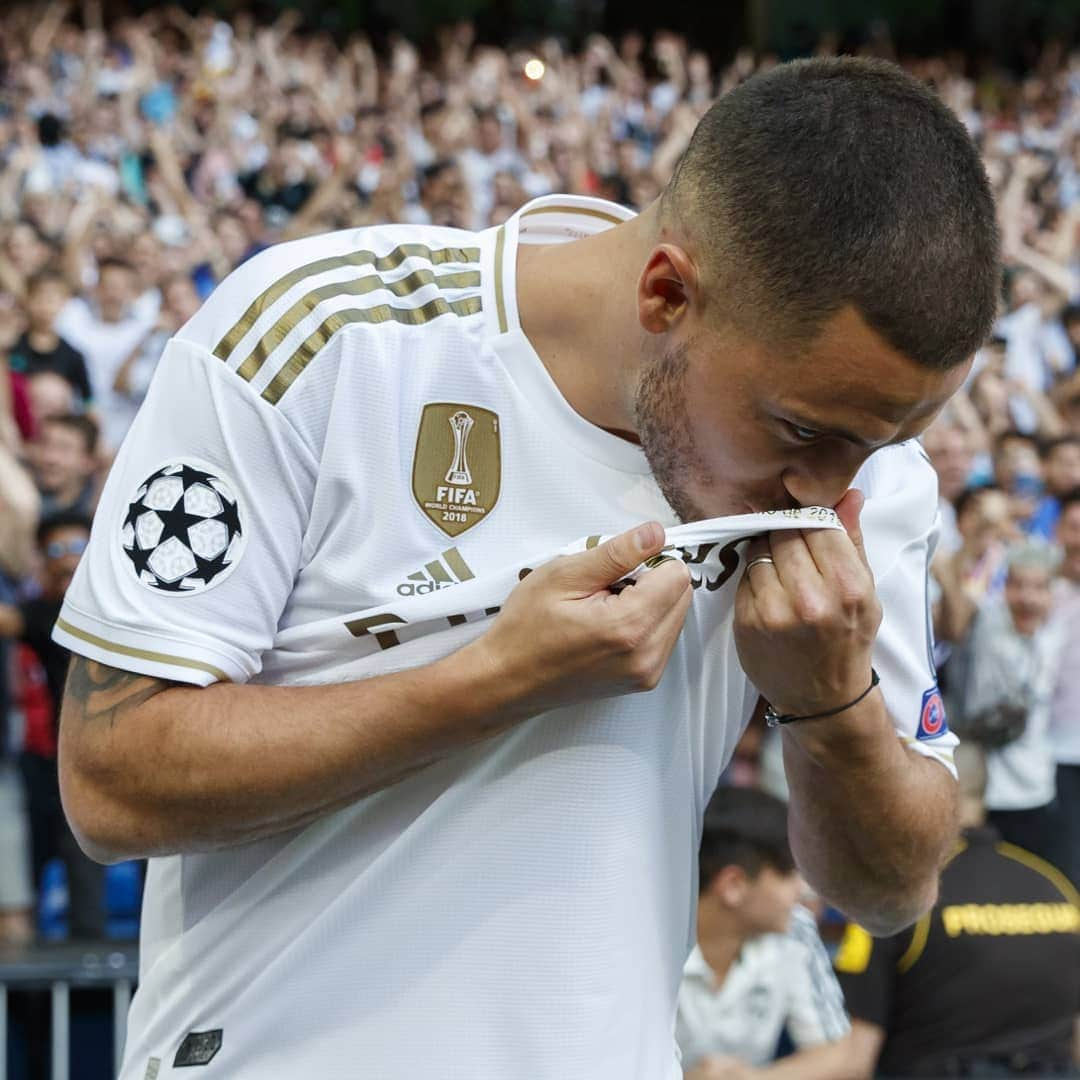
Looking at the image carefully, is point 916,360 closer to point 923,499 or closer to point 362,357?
point 923,499

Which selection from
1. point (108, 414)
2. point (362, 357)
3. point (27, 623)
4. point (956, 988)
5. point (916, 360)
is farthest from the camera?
point (108, 414)

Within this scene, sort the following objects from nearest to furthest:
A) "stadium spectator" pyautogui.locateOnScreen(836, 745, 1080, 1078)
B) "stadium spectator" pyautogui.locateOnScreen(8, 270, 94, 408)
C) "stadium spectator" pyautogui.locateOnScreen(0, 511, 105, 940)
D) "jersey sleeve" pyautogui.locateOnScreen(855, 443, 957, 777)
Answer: "jersey sleeve" pyautogui.locateOnScreen(855, 443, 957, 777) < "stadium spectator" pyautogui.locateOnScreen(836, 745, 1080, 1078) < "stadium spectator" pyautogui.locateOnScreen(0, 511, 105, 940) < "stadium spectator" pyautogui.locateOnScreen(8, 270, 94, 408)

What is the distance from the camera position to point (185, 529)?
172 cm

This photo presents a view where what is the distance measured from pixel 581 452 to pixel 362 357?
10.7 inches

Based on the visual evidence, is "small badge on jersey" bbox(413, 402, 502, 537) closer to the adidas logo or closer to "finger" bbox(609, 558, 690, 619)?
the adidas logo

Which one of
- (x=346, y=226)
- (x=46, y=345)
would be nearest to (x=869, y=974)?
(x=46, y=345)

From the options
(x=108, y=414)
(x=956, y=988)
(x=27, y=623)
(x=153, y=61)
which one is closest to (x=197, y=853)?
(x=956, y=988)

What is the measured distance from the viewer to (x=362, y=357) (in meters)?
1.80

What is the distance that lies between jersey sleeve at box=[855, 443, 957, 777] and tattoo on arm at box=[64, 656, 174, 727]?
0.88m

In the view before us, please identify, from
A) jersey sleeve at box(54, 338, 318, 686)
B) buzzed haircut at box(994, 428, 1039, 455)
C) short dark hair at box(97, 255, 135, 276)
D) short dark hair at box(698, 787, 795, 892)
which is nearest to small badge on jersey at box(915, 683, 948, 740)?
jersey sleeve at box(54, 338, 318, 686)

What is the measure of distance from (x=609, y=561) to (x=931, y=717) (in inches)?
25.4

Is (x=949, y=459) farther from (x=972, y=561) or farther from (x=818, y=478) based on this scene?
(x=818, y=478)

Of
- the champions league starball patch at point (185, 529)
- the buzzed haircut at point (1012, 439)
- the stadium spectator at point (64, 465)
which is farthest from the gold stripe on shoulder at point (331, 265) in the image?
the buzzed haircut at point (1012, 439)

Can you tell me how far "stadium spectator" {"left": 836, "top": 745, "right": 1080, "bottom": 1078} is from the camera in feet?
14.3
